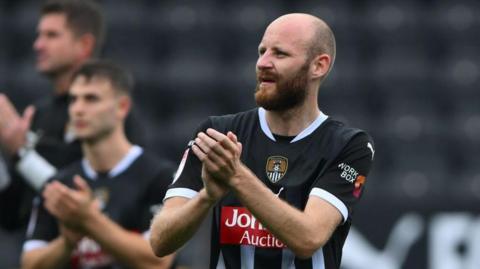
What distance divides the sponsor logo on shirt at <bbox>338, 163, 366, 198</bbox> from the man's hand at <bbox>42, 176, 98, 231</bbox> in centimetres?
176

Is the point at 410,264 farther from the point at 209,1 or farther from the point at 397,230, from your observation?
the point at 209,1

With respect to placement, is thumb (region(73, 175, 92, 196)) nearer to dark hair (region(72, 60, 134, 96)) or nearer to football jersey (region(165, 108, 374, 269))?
dark hair (region(72, 60, 134, 96))

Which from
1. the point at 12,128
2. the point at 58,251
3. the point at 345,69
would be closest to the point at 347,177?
the point at 58,251

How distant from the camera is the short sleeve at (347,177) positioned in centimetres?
456

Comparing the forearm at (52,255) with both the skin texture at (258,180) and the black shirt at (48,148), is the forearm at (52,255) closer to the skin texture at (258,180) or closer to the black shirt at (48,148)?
the black shirt at (48,148)

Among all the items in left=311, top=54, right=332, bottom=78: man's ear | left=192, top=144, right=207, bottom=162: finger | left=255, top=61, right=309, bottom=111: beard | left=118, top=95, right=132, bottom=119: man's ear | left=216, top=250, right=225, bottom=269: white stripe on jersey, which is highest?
left=311, top=54, right=332, bottom=78: man's ear

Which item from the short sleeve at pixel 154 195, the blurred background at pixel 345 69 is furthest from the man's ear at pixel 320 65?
the blurred background at pixel 345 69

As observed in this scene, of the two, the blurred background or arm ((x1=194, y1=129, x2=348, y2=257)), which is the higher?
arm ((x1=194, y1=129, x2=348, y2=257))

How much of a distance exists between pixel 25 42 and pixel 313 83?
862 centimetres

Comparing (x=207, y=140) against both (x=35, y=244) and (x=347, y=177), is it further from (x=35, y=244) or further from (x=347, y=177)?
(x=35, y=244)

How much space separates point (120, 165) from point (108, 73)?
1.87 feet

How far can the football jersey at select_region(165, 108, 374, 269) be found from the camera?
459 centimetres

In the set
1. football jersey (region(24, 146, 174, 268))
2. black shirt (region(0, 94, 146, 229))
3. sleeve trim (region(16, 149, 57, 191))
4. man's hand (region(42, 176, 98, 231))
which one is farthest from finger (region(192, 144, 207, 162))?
black shirt (region(0, 94, 146, 229))

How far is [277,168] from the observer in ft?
15.2
